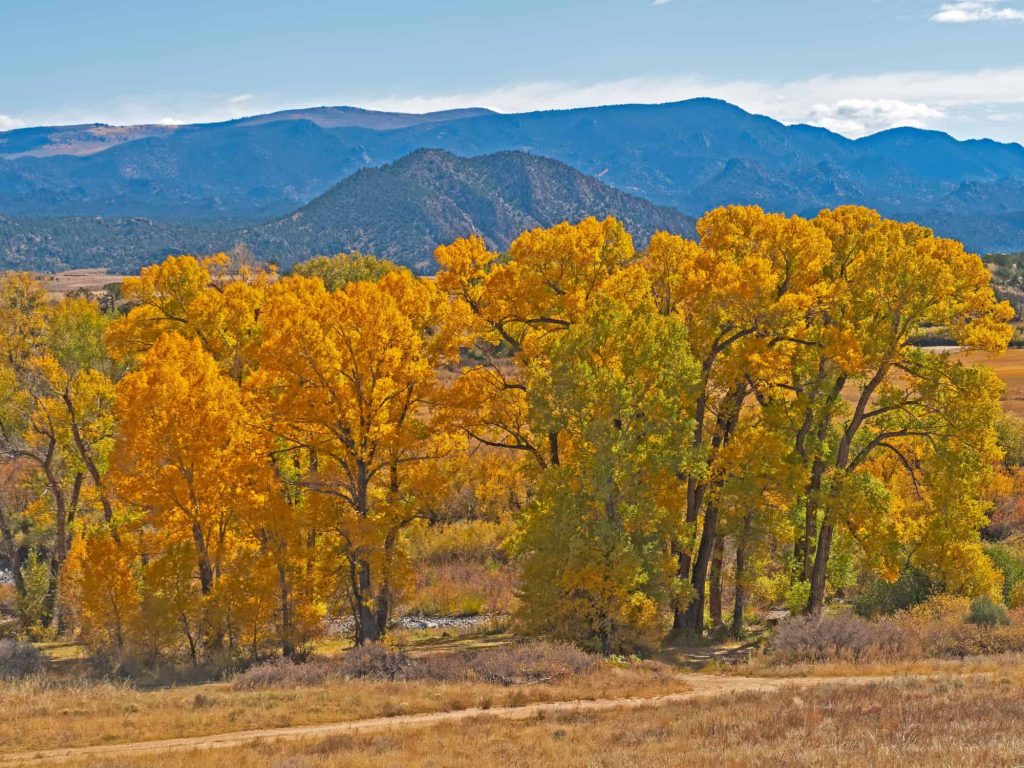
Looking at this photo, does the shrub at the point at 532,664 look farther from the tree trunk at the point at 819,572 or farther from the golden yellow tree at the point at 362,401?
the tree trunk at the point at 819,572

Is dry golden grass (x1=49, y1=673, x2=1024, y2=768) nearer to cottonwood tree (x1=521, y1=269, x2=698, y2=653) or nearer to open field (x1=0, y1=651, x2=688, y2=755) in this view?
open field (x1=0, y1=651, x2=688, y2=755)

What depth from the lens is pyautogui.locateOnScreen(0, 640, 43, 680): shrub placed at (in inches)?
870

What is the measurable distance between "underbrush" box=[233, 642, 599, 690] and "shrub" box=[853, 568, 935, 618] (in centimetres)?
1052

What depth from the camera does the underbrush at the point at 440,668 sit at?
1950 centimetres

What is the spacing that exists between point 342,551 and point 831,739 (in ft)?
48.2

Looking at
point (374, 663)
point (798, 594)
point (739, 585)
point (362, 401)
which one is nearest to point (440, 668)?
point (374, 663)

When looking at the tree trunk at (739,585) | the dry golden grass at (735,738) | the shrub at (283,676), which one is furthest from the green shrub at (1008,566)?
the shrub at (283,676)

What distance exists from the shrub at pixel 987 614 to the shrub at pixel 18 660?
23.1 m

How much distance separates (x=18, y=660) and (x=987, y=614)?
24.4 meters

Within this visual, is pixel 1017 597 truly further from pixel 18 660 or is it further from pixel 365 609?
pixel 18 660

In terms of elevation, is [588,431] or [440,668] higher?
[588,431]

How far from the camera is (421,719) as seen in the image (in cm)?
1656

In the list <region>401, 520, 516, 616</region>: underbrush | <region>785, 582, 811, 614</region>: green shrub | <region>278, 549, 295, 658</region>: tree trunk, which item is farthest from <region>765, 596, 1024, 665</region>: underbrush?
<region>278, 549, 295, 658</region>: tree trunk

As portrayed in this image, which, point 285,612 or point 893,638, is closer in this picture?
point 893,638
